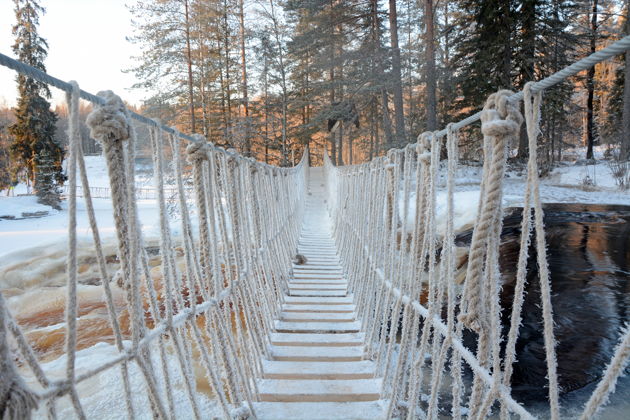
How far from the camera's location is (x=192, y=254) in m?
1.36

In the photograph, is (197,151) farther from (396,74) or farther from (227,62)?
(227,62)

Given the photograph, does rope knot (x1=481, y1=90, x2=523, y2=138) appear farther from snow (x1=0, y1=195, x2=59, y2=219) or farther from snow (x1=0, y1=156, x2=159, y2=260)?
snow (x1=0, y1=195, x2=59, y2=219)

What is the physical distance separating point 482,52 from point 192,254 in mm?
11703

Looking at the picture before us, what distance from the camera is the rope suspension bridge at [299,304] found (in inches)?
28.0

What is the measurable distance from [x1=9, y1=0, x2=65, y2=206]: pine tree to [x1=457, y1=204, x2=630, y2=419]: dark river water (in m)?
15.2

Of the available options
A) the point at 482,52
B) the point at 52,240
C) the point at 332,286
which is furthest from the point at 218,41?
the point at 332,286

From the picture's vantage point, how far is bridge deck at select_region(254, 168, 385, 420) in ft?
5.26

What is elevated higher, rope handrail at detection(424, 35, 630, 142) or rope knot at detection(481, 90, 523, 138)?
rope handrail at detection(424, 35, 630, 142)

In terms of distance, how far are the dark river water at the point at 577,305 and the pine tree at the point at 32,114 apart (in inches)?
600

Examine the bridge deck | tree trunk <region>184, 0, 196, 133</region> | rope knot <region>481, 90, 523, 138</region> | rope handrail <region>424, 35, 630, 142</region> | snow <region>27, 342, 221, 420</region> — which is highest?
tree trunk <region>184, 0, 196, 133</region>

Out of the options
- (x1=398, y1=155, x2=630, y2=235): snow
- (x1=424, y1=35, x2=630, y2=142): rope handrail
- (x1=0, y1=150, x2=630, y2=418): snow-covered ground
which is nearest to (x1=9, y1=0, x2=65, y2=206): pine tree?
(x1=0, y1=150, x2=630, y2=418): snow-covered ground

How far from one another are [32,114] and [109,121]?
→ 17.2 metres

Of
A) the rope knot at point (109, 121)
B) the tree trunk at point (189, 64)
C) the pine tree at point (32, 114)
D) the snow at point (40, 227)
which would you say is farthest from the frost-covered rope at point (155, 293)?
the pine tree at point (32, 114)

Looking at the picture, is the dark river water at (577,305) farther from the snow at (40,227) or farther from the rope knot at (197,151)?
the snow at (40,227)
